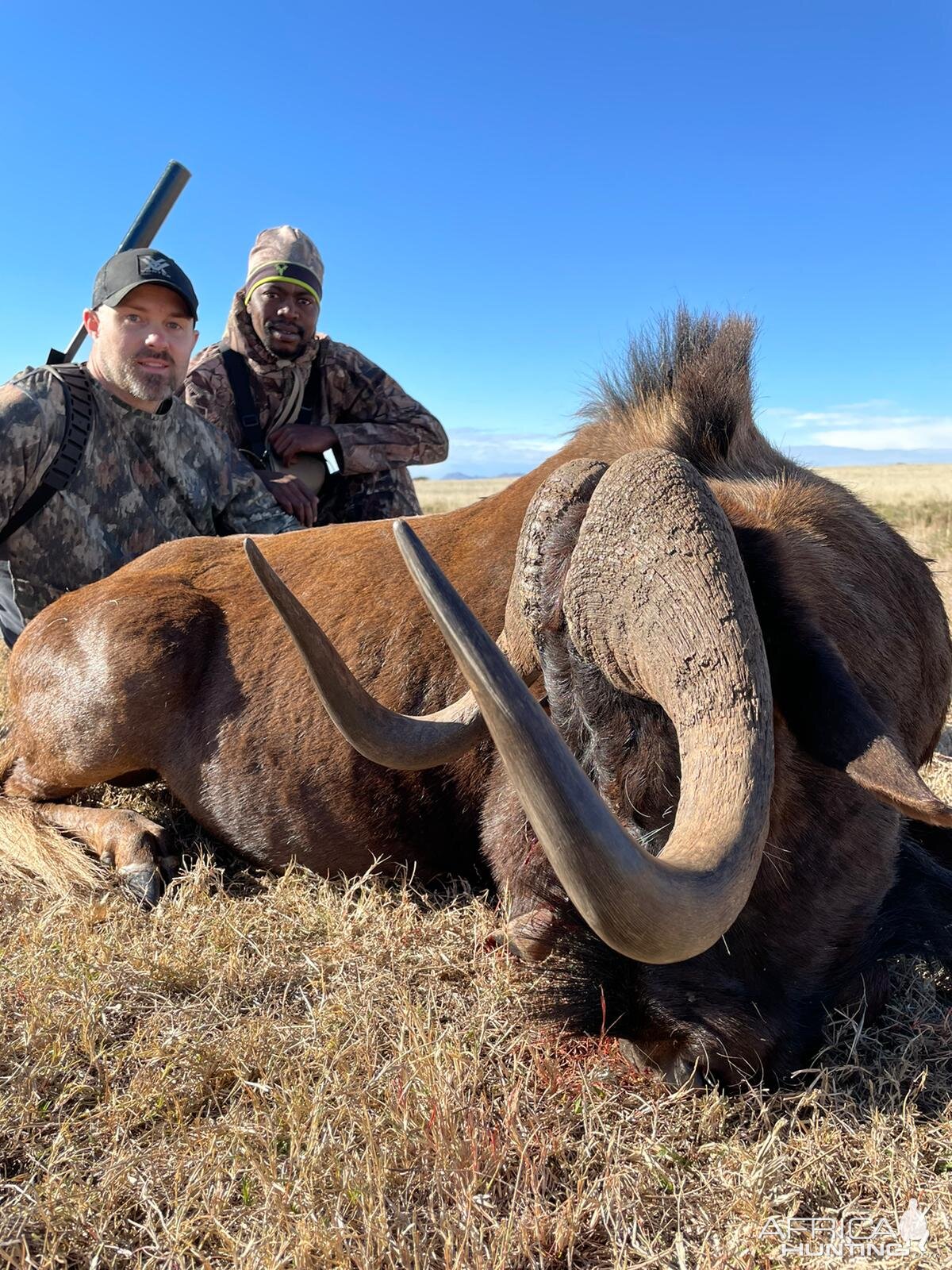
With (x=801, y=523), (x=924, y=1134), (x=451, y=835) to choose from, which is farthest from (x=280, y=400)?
(x=924, y=1134)

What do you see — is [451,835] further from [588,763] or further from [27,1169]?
[27,1169]

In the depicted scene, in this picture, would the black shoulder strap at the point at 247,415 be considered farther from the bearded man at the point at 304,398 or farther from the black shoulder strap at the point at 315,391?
the black shoulder strap at the point at 315,391

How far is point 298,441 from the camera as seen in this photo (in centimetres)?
744

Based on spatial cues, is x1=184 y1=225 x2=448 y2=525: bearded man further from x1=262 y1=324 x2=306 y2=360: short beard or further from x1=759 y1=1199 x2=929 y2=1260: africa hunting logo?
x1=759 y1=1199 x2=929 y2=1260: africa hunting logo

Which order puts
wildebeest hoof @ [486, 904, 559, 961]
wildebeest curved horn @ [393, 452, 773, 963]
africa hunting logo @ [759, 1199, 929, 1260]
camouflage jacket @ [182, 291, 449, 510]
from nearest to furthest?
wildebeest curved horn @ [393, 452, 773, 963], africa hunting logo @ [759, 1199, 929, 1260], wildebeest hoof @ [486, 904, 559, 961], camouflage jacket @ [182, 291, 449, 510]

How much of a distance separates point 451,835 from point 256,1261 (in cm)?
183

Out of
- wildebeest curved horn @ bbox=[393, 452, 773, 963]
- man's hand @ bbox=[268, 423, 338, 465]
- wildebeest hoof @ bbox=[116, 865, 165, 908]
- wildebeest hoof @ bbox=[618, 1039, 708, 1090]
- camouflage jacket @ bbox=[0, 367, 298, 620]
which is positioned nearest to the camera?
wildebeest curved horn @ bbox=[393, 452, 773, 963]

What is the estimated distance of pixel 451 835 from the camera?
11.8 ft

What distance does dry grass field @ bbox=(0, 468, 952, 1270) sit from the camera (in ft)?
6.39

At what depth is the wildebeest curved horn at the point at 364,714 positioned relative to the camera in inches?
84.7

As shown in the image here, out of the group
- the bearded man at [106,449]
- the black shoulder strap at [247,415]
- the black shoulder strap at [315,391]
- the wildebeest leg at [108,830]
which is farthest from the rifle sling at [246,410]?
the wildebeest leg at [108,830]

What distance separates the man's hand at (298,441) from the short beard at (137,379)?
1900 millimetres

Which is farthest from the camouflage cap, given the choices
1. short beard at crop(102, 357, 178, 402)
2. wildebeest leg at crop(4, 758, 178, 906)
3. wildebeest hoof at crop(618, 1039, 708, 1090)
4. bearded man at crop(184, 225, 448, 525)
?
wildebeest hoof at crop(618, 1039, 708, 1090)

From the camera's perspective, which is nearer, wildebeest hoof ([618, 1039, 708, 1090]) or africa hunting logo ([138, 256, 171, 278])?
wildebeest hoof ([618, 1039, 708, 1090])
